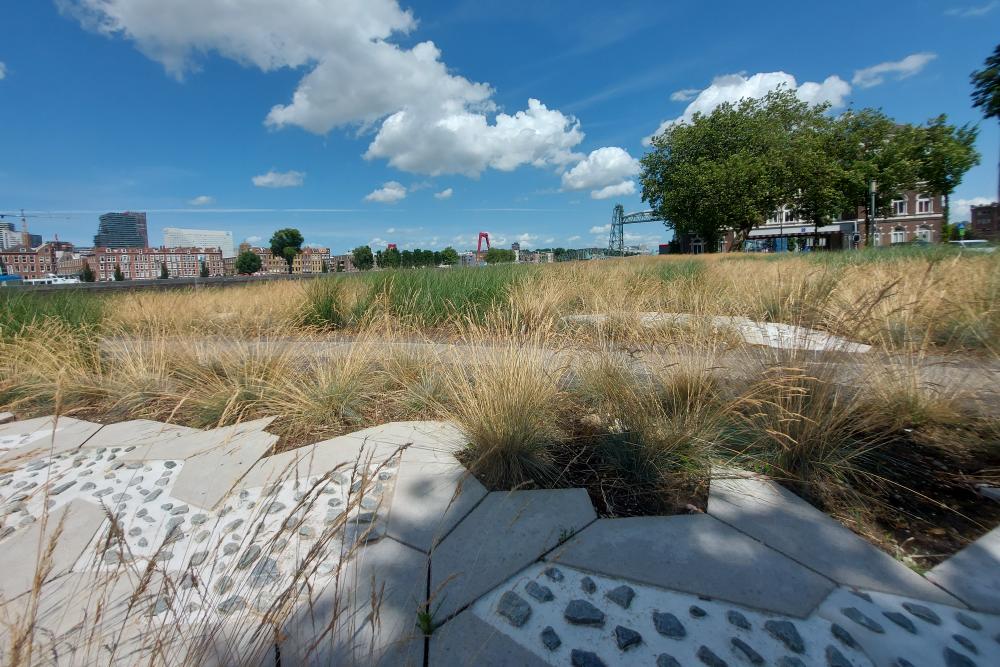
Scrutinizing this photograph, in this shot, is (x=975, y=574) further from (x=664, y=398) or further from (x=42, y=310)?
(x=42, y=310)

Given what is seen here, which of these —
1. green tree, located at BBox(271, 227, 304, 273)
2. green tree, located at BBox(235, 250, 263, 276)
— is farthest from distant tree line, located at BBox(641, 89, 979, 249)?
green tree, located at BBox(235, 250, 263, 276)

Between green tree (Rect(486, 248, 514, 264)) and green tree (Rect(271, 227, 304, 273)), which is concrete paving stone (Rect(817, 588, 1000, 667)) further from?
green tree (Rect(271, 227, 304, 273))

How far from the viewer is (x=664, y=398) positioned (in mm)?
2262

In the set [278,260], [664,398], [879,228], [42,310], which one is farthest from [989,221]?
[278,260]

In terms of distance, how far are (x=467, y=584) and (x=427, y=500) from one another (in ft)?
1.64

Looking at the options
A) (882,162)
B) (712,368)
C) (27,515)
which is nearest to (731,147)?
(882,162)

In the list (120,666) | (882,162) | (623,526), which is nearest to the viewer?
(120,666)

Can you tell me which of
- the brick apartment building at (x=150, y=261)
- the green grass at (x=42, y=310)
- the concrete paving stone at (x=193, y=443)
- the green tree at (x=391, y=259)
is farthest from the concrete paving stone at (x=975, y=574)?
the brick apartment building at (x=150, y=261)

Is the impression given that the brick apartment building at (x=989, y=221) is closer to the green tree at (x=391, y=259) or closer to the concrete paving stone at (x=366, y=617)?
the concrete paving stone at (x=366, y=617)

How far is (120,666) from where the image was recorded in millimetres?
1022

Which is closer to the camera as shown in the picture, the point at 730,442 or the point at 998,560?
the point at 998,560

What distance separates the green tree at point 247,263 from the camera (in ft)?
256

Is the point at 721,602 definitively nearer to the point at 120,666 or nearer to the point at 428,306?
the point at 120,666

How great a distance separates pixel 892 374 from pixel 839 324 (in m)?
0.35
